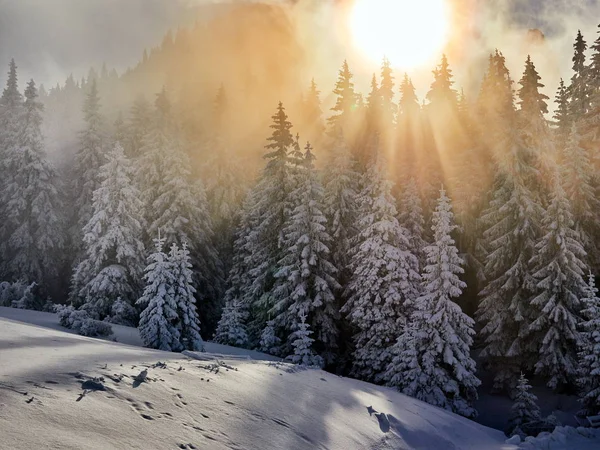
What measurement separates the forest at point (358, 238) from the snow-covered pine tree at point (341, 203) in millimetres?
127

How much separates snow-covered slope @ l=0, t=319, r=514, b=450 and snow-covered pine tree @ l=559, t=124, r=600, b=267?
62.7ft

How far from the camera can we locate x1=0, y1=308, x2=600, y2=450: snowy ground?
190 inches

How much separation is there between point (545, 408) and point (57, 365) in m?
23.8

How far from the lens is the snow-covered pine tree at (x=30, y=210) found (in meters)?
32.8

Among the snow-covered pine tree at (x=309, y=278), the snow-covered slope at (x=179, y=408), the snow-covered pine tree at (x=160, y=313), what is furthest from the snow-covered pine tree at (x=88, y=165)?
the snow-covered slope at (x=179, y=408)

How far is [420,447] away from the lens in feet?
30.6

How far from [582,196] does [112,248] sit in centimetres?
2932

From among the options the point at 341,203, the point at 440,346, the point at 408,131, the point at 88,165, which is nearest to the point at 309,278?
the point at 341,203

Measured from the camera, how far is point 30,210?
3388 centimetres

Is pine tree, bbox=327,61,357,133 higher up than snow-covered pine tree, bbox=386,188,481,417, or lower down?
higher up

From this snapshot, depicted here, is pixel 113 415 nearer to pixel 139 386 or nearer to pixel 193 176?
pixel 139 386

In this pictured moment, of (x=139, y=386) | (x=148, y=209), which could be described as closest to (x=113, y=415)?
(x=139, y=386)

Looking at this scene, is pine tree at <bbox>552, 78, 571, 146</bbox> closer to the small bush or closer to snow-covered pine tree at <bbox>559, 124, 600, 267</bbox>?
snow-covered pine tree at <bbox>559, 124, 600, 267</bbox>

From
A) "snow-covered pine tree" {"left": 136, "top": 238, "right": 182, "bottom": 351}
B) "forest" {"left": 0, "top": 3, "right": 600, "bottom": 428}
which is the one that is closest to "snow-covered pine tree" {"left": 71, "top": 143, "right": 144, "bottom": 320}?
"forest" {"left": 0, "top": 3, "right": 600, "bottom": 428}
